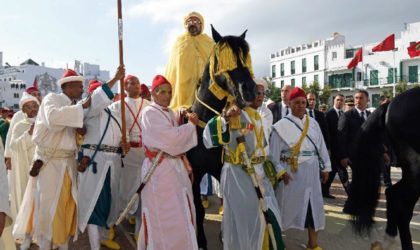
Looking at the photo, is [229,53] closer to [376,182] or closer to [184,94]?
[184,94]

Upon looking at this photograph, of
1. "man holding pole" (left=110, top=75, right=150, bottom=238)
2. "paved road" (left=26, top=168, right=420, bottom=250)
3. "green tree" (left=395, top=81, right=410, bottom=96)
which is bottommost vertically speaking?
"paved road" (left=26, top=168, right=420, bottom=250)

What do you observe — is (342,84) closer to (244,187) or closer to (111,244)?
(111,244)

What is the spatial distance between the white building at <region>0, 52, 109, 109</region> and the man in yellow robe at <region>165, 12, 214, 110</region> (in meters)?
72.8

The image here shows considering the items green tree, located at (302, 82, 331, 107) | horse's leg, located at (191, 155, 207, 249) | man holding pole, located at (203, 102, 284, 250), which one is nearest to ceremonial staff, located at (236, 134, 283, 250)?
man holding pole, located at (203, 102, 284, 250)

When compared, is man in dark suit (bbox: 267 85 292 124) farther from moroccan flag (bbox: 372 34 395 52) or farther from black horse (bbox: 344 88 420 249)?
moroccan flag (bbox: 372 34 395 52)

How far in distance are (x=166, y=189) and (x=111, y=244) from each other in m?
1.67

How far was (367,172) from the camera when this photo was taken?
14.8ft

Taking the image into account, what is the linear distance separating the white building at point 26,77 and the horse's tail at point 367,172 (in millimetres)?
74474

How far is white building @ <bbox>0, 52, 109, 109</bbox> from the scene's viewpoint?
8162 centimetres

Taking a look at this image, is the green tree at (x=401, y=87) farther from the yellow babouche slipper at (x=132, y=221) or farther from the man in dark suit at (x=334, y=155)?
the yellow babouche slipper at (x=132, y=221)

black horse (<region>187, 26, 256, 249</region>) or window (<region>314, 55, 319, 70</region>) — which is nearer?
black horse (<region>187, 26, 256, 249</region>)

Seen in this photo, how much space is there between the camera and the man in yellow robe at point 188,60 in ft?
17.3

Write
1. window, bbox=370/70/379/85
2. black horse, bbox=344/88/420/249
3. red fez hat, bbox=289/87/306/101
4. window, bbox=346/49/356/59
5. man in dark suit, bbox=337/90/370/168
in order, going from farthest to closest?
1. window, bbox=346/49/356/59
2. window, bbox=370/70/379/85
3. man in dark suit, bbox=337/90/370/168
4. red fez hat, bbox=289/87/306/101
5. black horse, bbox=344/88/420/249

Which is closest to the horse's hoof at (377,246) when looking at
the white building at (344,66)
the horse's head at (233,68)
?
the horse's head at (233,68)
